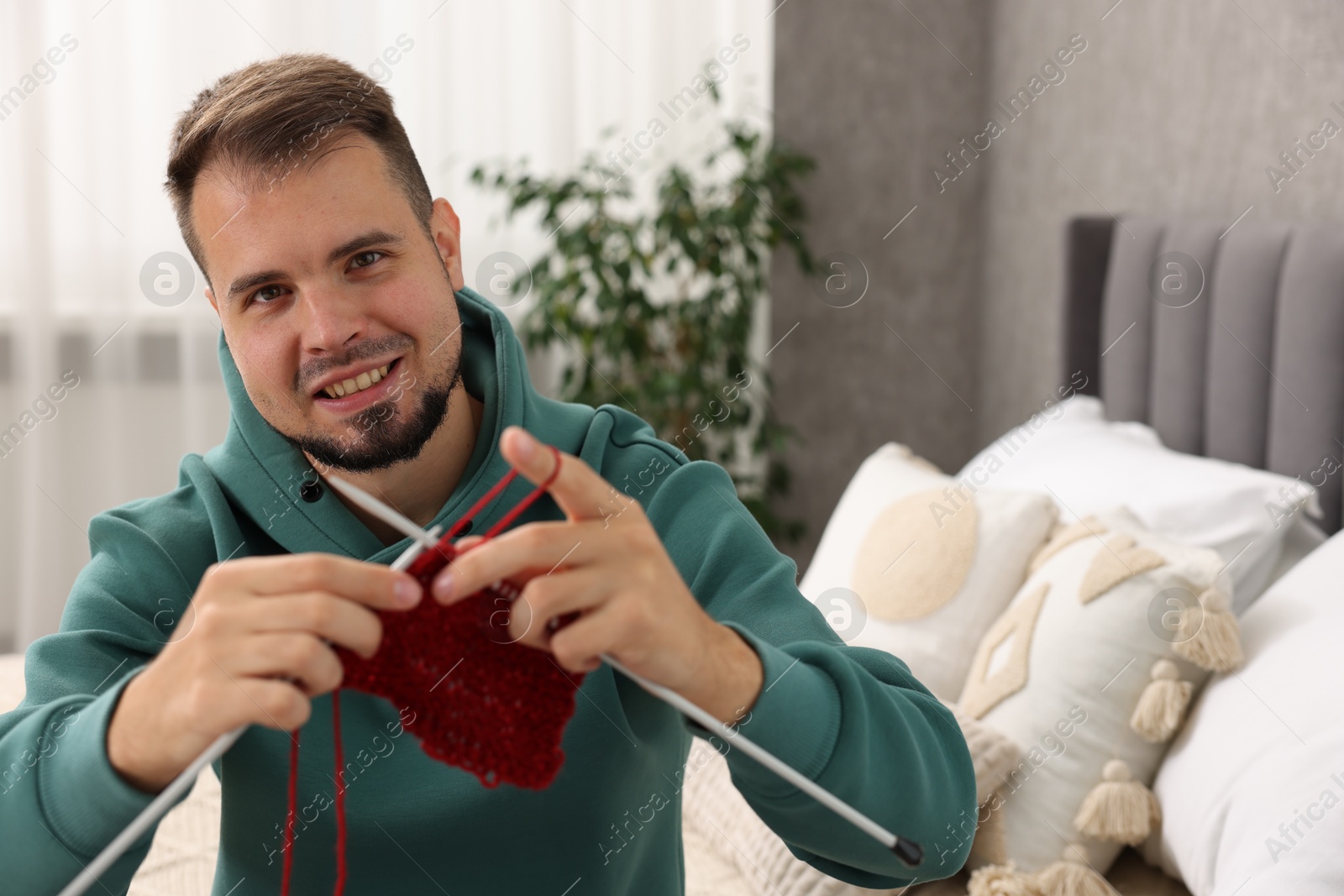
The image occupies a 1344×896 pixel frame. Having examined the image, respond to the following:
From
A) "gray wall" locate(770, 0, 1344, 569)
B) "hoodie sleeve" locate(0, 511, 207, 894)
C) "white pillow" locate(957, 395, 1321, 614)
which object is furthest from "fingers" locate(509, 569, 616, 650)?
"gray wall" locate(770, 0, 1344, 569)

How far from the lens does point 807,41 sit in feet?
10.1

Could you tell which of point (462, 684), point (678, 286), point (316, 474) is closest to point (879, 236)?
point (678, 286)

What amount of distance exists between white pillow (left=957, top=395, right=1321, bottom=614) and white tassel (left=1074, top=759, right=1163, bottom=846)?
386 mm

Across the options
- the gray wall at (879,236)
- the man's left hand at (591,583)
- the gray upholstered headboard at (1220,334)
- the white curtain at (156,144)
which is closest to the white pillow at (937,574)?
the gray upholstered headboard at (1220,334)

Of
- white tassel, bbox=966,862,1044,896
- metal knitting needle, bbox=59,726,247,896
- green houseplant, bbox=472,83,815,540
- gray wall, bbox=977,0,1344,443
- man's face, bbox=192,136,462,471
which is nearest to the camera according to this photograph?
metal knitting needle, bbox=59,726,247,896

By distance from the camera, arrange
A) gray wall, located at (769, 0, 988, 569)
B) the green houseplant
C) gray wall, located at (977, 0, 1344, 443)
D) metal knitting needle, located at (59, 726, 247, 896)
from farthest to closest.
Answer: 1. gray wall, located at (769, 0, 988, 569)
2. the green houseplant
3. gray wall, located at (977, 0, 1344, 443)
4. metal knitting needle, located at (59, 726, 247, 896)

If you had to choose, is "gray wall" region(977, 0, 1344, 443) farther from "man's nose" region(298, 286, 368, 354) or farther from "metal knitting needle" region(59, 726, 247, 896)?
"metal knitting needle" region(59, 726, 247, 896)

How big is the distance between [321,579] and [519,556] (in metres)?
0.12

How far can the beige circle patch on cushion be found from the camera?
1611mm

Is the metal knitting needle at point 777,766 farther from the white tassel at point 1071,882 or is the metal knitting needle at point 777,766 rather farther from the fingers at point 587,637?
the white tassel at point 1071,882

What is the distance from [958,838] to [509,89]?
2.68 metres

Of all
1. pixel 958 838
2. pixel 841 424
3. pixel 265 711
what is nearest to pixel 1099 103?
pixel 841 424

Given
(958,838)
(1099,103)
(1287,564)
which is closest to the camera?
(958,838)

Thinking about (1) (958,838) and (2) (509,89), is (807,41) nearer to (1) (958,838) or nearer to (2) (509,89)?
(2) (509,89)
